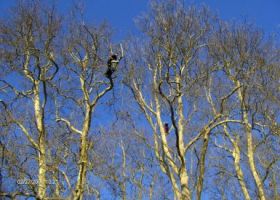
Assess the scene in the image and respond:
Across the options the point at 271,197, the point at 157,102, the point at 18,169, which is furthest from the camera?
the point at 271,197

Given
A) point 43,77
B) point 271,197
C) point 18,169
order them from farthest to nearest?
1. point 271,197
2. point 43,77
3. point 18,169

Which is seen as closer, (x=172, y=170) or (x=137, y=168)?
(x=172, y=170)

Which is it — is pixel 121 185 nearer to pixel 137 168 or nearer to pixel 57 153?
pixel 137 168

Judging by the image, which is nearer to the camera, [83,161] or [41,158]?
[83,161]

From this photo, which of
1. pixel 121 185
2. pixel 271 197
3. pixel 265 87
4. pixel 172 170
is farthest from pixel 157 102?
pixel 271 197

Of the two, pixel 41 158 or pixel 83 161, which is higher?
pixel 41 158

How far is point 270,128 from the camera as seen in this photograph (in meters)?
14.1

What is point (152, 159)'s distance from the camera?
1859 cm

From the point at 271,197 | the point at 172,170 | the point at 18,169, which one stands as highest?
the point at 271,197

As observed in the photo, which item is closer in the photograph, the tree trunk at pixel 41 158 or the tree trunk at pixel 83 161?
the tree trunk at pixel 83 161

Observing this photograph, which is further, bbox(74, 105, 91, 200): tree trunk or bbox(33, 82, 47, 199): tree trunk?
bbox(33, 82, 47, 199): tree trunk

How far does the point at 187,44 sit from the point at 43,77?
13.1 ft

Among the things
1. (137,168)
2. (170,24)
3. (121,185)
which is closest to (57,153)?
(170,24)

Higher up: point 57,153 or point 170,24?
point 170,24
